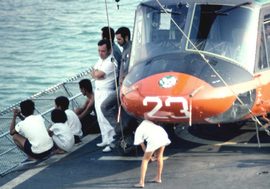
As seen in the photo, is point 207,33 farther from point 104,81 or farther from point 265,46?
point 104,81

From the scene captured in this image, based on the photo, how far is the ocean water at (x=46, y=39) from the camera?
34469 mm

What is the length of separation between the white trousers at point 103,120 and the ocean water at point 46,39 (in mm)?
14566

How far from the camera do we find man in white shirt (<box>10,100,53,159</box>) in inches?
615

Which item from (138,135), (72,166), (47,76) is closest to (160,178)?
(138,135)

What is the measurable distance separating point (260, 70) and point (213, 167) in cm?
198

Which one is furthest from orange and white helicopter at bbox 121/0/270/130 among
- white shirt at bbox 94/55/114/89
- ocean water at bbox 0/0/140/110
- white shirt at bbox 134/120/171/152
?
ocean water at bbox 0/0/140/110

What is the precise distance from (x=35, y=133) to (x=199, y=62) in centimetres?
338

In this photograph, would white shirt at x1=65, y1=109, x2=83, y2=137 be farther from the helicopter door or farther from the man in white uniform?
the helicopter door

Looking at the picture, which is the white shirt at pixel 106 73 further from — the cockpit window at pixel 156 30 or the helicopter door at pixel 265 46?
the helicopter door at pixel 265 46

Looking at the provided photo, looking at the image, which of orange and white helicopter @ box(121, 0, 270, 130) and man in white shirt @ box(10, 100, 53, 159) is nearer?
orange and white helicopter @ box(121, 0, 270, 130)

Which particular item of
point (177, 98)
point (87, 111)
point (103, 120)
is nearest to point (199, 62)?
point (177, 98)

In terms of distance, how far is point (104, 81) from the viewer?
16000 mm

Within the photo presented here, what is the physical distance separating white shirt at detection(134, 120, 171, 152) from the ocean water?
1704cm

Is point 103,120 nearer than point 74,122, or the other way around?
point 103,120
